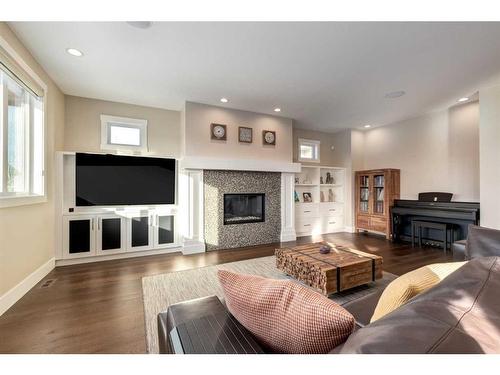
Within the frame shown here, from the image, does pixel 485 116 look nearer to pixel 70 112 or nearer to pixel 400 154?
pixel 400 154

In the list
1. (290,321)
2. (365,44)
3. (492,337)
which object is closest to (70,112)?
(365,44)

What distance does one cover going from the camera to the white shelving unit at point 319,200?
5250mm

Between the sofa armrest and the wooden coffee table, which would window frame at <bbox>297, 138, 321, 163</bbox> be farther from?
the sofa armrest

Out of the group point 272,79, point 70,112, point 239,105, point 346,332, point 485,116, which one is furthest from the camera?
point 239,105

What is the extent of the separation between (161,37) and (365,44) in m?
2.07

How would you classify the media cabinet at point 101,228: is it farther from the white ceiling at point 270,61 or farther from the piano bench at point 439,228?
the piano bench at point 439,228

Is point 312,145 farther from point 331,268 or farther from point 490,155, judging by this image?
point 331,268

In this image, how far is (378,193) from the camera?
5230 millimetres

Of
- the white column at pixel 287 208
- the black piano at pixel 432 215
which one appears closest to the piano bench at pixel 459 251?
the black piano at pixel 432 215

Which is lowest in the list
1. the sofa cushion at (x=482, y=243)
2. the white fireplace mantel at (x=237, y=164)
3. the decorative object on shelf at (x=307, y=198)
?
the sofa cushion at (x=482, y=243)

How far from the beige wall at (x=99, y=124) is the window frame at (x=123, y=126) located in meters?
0.07

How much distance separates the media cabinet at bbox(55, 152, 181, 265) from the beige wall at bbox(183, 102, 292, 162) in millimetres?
1299

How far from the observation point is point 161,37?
2.23 m
